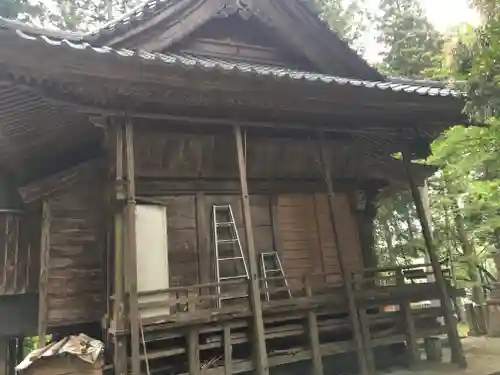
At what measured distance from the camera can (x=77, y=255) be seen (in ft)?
22.3

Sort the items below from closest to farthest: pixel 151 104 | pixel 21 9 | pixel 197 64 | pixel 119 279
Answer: pixel 197 64 → pixel 119 279 → pixel 151 104 → pixel 21 9

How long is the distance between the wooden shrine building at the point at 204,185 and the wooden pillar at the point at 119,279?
0.02 metres

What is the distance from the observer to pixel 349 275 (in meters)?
6.61

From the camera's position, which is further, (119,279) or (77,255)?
(77,255)

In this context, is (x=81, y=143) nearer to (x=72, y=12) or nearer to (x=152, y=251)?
(x=152, y=251)

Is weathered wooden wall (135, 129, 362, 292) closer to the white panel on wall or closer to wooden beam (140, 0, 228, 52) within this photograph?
the white panel on wall

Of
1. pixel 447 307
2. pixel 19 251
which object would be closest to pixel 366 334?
pixel 447 307

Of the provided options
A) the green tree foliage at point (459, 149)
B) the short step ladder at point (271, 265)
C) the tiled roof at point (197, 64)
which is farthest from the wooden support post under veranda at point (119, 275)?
the green tree foliage at point (459, 149)

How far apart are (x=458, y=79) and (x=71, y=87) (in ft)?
16.8

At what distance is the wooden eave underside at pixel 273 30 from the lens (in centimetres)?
677

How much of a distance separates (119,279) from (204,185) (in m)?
2.52

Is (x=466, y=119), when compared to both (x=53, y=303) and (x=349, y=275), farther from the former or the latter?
(x=53, y=303)

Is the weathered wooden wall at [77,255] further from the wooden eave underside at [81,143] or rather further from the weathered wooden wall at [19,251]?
the weathered wooden wall at [19,251]

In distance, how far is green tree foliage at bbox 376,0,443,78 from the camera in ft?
48.6
